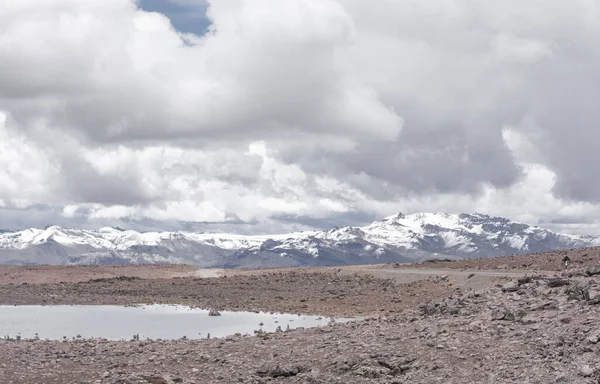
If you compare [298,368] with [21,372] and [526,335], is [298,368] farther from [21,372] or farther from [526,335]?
[21,372]

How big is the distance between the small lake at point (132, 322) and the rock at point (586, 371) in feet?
66.9

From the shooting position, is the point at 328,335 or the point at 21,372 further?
the point at 328,335

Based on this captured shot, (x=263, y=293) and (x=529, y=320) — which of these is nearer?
(x=529, y=320)

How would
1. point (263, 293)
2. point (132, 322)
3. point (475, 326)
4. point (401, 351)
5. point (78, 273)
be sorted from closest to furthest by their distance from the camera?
point (401, 351)
point (475, 326)
point (132, 322)
point (263, 293)
point (78, 273)

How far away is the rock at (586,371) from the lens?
20703mm

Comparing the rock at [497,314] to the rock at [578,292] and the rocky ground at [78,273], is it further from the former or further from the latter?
the rocky ground at [78,273]

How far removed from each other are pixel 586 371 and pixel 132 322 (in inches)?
1288

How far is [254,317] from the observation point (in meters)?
50.3

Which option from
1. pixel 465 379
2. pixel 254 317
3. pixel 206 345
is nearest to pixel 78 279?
pixel 254 317

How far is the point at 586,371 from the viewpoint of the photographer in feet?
68.2

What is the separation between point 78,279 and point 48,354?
6100 centimetres

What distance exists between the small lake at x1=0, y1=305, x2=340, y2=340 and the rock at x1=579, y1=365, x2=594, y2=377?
20.4 m

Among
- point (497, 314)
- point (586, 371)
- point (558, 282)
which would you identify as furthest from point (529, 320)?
point (586, 371)

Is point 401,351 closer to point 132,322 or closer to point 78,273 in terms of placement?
point 132,322
